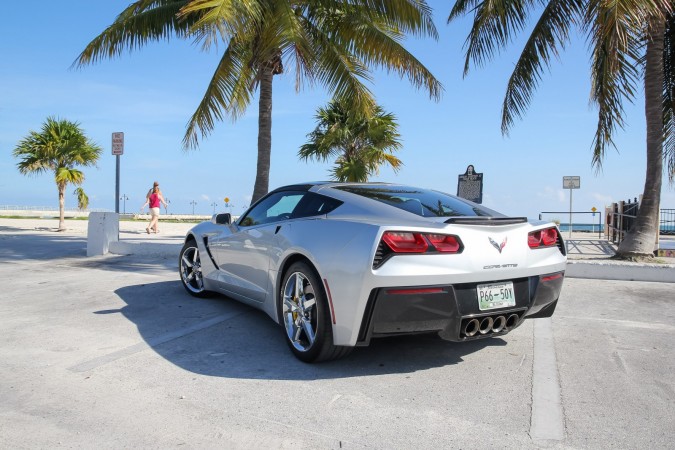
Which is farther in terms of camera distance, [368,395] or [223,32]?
[223,32]

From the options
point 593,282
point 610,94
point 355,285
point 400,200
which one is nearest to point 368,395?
point 355,285

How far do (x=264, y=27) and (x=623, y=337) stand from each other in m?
9.42

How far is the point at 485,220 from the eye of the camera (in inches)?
146

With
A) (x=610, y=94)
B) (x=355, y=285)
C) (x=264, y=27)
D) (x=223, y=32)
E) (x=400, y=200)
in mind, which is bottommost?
(x=355, y=285)

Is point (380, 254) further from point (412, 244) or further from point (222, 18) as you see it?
point (222, 18)

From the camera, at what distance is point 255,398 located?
3242mm

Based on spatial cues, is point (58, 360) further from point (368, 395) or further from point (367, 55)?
point (367, 55)

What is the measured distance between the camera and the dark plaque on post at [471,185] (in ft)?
37.7

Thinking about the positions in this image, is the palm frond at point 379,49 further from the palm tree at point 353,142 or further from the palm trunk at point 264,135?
the palm tree at point 353,142

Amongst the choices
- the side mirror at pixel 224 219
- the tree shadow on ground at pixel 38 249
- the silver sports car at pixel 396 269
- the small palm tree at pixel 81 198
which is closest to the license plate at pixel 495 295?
the silver sports car at pixel 396 269

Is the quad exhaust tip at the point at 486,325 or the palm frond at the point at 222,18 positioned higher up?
the palm frond at the point at 222,18

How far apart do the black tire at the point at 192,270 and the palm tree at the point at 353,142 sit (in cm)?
1542

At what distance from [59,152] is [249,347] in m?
19.5

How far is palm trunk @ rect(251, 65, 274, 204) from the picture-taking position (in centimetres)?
1219
